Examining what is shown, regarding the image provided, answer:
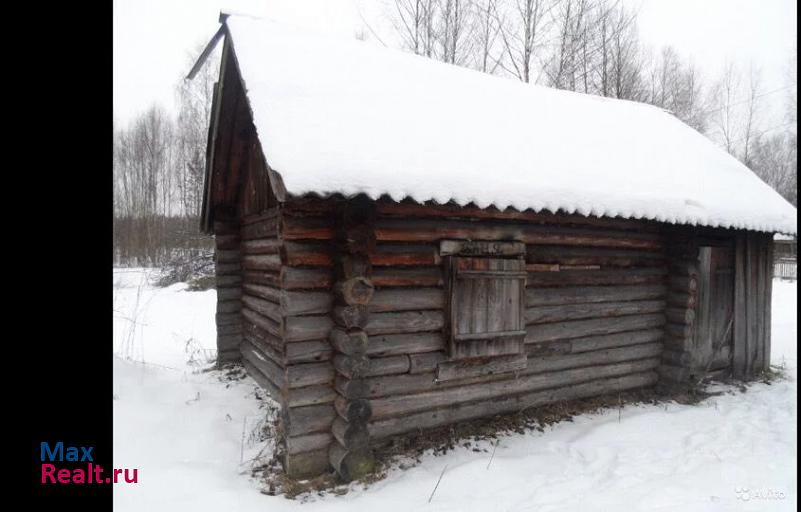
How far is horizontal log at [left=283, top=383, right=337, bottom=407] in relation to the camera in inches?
179

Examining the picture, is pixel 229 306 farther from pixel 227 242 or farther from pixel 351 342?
pixel 351 342

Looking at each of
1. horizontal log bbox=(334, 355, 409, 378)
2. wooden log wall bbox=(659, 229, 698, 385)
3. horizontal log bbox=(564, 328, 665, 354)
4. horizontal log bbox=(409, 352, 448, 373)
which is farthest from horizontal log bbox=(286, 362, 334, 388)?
wooden log wall bbox=(659, 229, 698, 385)

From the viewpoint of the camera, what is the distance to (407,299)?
5.05 m

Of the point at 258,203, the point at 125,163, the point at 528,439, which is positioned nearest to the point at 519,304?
the point at 528,439

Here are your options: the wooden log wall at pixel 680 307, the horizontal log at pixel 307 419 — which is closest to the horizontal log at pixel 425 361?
the horizontal log at pixel 307 419

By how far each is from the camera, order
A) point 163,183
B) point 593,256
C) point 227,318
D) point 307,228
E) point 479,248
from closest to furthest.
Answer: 1. point 307,228
2. point 479,248
3. point 593,256
4. point 227,318
5. point 163,183

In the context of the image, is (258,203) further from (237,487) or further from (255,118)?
(237,487)

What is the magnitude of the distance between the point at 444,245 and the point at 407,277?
519mm

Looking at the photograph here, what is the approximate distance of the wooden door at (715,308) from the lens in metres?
7.35

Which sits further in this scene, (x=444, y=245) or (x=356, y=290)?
(x=444, y=245)

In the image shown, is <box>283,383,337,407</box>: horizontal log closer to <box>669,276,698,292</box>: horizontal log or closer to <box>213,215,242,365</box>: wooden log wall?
<box>213,215,242,365</box>: wooden log wall

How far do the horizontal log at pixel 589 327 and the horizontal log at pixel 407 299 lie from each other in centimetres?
139

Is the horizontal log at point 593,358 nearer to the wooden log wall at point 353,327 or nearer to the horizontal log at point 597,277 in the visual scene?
the horizontal log at point 597,277

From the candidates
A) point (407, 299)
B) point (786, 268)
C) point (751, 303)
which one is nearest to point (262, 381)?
point (407, 299)
